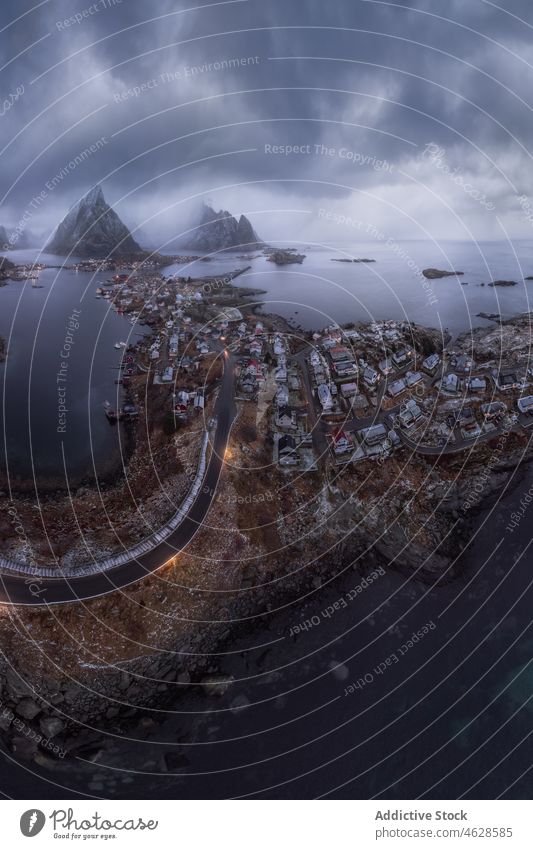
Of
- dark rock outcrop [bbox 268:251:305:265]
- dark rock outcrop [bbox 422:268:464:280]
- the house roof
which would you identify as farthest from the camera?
dark rock outcrop [bbox 268:251:305:265]

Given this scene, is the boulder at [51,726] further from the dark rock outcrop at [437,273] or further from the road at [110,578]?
the dark rock outcrop at [437,273]

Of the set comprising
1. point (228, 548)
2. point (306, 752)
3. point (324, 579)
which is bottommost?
point (306, 752)

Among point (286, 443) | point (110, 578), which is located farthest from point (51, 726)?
point (286, 443)

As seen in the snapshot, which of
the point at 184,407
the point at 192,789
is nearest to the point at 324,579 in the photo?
the point at 192,789

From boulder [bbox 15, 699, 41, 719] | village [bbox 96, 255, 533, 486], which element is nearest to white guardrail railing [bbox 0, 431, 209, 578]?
boulder [bbox 15, 699, 41, 719]

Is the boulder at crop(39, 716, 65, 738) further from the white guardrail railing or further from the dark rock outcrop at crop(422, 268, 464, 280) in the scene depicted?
the dark rock outcrop at crop(422, 268, 464, 280)

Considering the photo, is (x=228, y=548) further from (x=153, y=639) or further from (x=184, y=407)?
(x=184, y=407)

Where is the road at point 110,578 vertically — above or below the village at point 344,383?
below

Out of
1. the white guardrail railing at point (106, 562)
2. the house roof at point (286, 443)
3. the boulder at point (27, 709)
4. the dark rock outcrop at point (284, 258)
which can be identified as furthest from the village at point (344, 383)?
the dark rock outcrop at point (284, 258)
